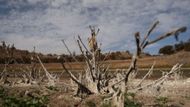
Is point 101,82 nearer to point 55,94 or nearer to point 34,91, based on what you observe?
point 55,94

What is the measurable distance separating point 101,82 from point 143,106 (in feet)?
7.47

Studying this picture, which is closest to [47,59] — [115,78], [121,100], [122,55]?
[122,55]

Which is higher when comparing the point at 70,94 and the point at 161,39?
the point at 161,39

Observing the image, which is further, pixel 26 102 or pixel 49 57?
pixel 49 57

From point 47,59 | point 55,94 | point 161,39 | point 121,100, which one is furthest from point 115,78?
point 47,59

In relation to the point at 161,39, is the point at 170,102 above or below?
below

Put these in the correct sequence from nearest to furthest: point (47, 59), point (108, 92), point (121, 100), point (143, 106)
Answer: point (121, 100) < point (143, 106) < point (108, 92) < point (47, 59)

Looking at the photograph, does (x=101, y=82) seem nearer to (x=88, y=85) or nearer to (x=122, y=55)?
(x=88, y=85)

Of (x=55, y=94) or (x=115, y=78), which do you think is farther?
(x=115, y=78)

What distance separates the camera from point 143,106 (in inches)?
467

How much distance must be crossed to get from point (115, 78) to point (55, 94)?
304cm

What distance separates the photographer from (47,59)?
77375 mm

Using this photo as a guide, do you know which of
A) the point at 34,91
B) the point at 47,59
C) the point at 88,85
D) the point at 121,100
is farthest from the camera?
the point at 47,59

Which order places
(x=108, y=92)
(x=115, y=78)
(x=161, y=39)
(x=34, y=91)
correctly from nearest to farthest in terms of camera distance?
(x=161, y=39)
(x=108, y=92)
(x=34, y=91)
(x=115, y=78)
